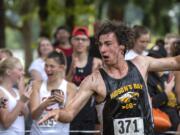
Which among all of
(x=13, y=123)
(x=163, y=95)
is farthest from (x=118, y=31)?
(x=163, y=95)

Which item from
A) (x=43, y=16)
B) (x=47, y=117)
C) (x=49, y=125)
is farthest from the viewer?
(x=43, y=16)

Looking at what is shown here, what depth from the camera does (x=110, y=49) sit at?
20.4 feet

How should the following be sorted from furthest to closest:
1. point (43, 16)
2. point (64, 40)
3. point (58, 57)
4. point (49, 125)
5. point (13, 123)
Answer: point (43, 16), point (64, 40), point (58, 57), point (49, 125), point (13, 123)

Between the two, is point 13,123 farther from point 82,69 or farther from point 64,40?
point 64,40

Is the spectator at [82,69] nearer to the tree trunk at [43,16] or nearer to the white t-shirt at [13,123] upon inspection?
the white t-shirt at [13,123]

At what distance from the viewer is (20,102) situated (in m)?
7.55

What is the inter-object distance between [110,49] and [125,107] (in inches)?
23.1

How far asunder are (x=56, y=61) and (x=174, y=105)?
2.03m

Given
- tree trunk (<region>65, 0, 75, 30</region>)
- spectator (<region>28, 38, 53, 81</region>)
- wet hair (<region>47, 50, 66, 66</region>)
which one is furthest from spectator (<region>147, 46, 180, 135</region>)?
tree trunk (<region>65, 0, 75, 30</region>)

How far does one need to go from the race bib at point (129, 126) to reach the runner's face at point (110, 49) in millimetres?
A: 583

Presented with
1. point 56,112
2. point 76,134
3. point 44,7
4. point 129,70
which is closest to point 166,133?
point 76,134

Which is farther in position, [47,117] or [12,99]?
[12,99]

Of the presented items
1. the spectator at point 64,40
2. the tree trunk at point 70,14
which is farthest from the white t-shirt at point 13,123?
the tree trunk at point 70,14

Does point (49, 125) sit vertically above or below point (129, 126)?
above
